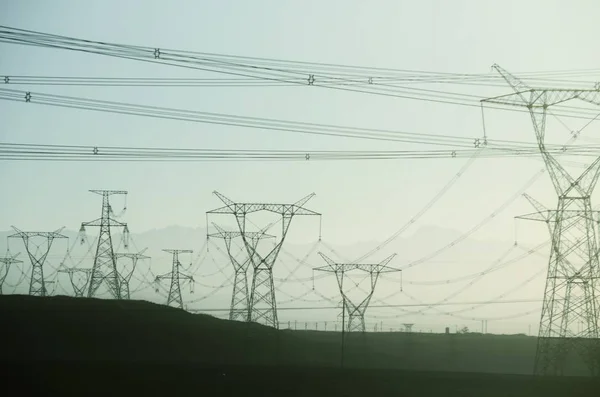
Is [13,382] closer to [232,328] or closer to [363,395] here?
[363,395]

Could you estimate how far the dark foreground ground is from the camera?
37.9m

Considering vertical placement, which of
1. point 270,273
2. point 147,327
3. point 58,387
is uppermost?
point 270,273

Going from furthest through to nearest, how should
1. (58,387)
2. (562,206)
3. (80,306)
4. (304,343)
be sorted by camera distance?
(304,343)
(80,306)
(562,206)
(58,387)

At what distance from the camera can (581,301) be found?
158 ft

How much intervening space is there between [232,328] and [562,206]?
33.6 meters

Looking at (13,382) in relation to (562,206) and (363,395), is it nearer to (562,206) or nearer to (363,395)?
(363,395)

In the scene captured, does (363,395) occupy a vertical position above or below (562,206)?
below

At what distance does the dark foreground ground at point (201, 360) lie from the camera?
124ft

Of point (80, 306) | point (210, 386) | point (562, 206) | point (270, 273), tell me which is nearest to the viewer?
point (210, 386)

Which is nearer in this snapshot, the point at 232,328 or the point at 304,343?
the point at 232,328

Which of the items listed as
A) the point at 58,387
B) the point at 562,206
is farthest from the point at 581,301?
the point at 58,387

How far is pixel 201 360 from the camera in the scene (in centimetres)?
5662

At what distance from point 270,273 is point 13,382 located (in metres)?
26.8

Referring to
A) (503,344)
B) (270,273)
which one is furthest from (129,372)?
(503,344)
